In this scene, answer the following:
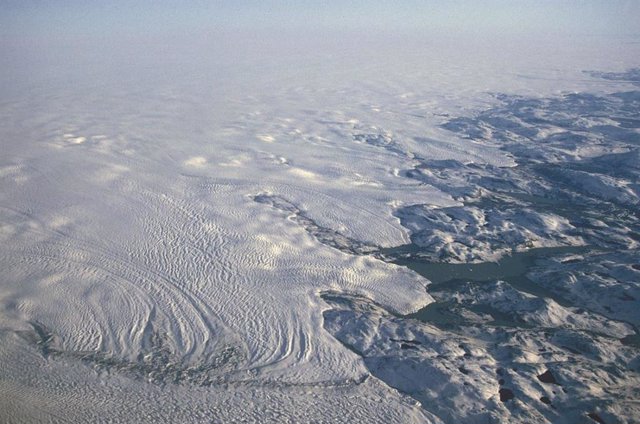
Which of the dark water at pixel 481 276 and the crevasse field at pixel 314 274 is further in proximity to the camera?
the dark water at pixel 481 276

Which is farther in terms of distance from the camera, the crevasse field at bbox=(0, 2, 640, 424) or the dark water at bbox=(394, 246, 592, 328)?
the dark water at bbox=(394, 246, 592, 328)

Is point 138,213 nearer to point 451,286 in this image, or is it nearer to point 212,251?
point 212,251

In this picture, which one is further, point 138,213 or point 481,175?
point 481,175

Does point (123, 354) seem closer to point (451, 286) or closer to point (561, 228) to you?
point (451, 286)

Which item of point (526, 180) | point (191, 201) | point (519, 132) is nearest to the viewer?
point (191, 201)

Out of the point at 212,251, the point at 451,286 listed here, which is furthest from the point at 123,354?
the point at 451,286

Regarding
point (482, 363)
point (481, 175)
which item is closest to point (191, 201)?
point (482, 363)

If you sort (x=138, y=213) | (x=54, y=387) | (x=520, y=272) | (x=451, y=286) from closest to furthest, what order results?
(x=54, y=387), (x=451, y=286), (x=520, y=272), (x=138, y=213)
